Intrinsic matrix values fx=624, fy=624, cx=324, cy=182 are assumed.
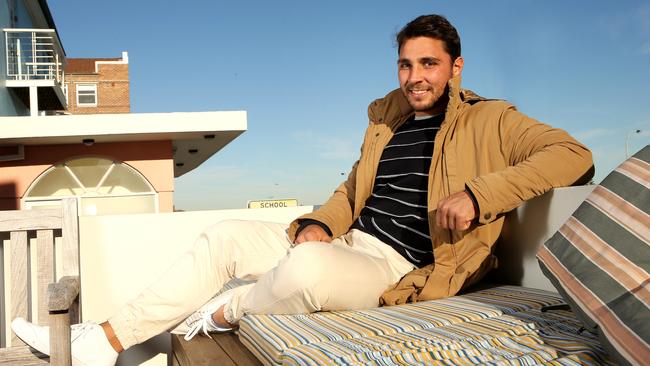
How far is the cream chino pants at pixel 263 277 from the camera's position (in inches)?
79.0

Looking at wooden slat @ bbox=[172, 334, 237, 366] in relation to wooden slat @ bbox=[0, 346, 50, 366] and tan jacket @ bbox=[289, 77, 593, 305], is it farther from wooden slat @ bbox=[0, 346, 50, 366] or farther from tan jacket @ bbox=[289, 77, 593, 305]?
wooden slat @ bbox=[0, 346, 50, 366]

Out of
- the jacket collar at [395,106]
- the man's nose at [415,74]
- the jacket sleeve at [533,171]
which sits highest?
the man's nose at [415,74]

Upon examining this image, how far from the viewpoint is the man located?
204 centimetres

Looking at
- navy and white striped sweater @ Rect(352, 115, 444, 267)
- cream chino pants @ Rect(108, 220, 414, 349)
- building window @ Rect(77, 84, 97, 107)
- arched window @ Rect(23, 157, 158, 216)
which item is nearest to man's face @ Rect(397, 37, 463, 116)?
navy and white striped sweater @ Rect(352, 115, 444, 267)

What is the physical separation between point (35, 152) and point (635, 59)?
9318 millimetres

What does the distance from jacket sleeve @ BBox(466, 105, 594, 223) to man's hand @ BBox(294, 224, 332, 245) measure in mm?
734

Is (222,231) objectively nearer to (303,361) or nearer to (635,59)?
(303,361)

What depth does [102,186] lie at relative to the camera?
35.1 ft

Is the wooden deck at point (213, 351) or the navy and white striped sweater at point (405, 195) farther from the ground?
the navy and white striped sweater at point (405, 195)

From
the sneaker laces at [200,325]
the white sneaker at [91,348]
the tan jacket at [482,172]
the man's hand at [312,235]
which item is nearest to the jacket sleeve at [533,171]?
the tan jacket at [482,172]

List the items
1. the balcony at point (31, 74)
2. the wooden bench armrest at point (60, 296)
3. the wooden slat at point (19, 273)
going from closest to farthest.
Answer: the wooden bench armrest at point (60, 296), the wooden slat at point (19, 273), the balcony at point (31, 74)

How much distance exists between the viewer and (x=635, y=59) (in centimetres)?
855

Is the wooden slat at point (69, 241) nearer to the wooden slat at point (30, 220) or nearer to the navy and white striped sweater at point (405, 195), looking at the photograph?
the wooden slat at point (30, 220)

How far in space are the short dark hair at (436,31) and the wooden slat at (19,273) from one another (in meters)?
2.15
